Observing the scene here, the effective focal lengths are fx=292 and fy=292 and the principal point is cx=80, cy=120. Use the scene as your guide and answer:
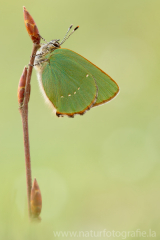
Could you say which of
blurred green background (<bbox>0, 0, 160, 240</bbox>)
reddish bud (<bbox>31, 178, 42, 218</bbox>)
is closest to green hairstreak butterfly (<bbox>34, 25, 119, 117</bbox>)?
blurred green background (<bbox>0, 0, 160, 240</bbox>)

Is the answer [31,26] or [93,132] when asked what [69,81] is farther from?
[93,132]

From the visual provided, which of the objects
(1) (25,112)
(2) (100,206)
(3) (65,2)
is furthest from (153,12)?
(1) (25,112)

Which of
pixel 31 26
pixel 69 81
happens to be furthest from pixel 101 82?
pixel 31 26

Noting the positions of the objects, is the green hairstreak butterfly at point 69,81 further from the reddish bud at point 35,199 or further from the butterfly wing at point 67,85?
the reddish bud at point 35,199

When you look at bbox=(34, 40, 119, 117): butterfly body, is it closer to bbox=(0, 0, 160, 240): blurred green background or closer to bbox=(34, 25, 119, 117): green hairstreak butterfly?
bbox=(34, 25, 119, 117): green hairstreak butterfly

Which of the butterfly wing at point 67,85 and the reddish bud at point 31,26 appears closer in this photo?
the reddish bud at point 31,26

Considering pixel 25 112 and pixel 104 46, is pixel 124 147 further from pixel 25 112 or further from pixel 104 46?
pixel 25 112

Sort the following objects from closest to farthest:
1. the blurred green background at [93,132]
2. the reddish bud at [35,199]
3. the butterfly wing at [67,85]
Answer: the reddish bud at [35,199] → the butterfly wing at [67,85] → the blurred green background at [93,132]

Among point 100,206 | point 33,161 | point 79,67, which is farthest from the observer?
point 33,161

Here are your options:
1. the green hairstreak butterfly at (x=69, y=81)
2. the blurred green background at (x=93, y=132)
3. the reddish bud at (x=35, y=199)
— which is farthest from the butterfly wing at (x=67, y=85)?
the reddish bud at (x=35, y=199)
